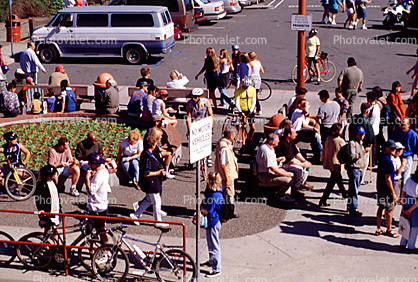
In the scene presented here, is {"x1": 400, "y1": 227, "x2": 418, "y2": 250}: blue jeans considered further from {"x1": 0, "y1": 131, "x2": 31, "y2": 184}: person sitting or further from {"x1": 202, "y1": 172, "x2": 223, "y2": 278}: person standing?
{"x1": 0, "y1": 131, "x2": 31, "y2": 184}: person sitting

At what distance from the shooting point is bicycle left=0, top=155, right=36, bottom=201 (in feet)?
42.1

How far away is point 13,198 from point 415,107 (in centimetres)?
878

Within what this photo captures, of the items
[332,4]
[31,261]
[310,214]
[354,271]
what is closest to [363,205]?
[310,214]

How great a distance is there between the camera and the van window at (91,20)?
25.5 m

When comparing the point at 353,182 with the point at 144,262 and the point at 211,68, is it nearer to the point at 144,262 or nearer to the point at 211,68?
the point at 144,262

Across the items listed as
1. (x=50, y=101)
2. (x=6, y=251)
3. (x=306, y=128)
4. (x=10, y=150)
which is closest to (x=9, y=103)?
(x=50, y=101)

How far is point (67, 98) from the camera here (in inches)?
688

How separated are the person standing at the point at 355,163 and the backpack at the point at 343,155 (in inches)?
2.3

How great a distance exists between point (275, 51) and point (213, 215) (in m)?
19.0

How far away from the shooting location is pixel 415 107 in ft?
48.2

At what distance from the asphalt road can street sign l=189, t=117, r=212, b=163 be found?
42.9 ft

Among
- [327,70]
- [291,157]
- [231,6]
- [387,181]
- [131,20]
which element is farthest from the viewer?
[231,6]

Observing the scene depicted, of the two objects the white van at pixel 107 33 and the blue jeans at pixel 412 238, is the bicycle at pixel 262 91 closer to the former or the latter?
the white van at pixel 107 33

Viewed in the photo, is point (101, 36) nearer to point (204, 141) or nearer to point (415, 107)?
point (415, 107)
